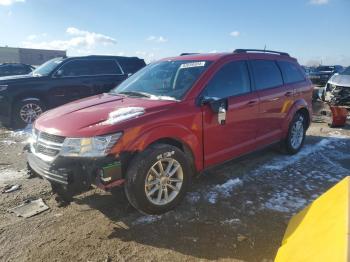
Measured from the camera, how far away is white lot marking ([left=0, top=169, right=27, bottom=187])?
4.96 meters

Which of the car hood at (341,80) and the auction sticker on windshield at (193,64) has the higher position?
the auction sticker on windshield at (193,64)

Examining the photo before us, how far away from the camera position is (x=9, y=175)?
5.21 m

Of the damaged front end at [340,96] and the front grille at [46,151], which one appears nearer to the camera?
the front grille at [46,151]

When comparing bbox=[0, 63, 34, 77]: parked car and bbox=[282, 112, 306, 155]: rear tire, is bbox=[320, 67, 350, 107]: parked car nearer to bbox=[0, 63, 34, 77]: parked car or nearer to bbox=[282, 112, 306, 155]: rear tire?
bbox=[282, 112, 306, 155]: rear tire

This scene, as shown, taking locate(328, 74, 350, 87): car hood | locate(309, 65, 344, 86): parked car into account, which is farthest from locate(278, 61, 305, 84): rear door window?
locate(309, 65, 344, 86): parked car

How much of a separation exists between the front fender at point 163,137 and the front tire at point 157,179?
0.10 m

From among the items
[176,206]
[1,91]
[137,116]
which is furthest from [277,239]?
[1,91]

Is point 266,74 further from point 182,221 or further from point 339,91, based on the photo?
point 339,91

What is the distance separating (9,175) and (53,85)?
407cm

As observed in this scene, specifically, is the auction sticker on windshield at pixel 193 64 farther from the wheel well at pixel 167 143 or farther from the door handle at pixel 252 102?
the wheel well at pixel 167 143

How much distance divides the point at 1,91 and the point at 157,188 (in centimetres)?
647

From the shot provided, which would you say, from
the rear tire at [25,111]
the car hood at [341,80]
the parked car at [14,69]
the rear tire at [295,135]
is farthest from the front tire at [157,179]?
the parked car at [14,69]

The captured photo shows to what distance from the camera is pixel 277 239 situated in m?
3.28

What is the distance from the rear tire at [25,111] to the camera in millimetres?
8562
